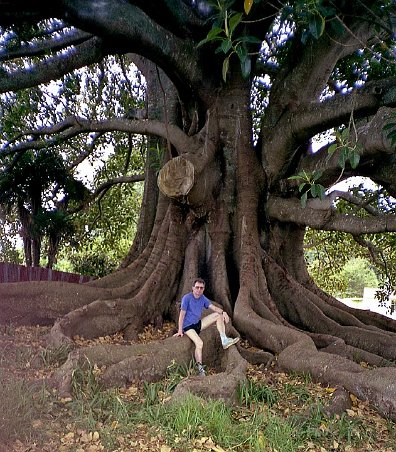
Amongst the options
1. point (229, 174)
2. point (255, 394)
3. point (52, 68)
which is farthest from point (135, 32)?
point (255, 394)

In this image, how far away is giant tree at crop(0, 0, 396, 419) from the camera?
495 centimetres

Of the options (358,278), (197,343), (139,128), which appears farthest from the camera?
(358,278)

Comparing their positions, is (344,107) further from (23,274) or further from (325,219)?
(23,274)

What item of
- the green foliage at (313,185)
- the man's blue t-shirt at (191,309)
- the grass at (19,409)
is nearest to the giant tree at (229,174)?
the man's blue t-shirt at (191,309)

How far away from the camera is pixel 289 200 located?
6375 millimetres

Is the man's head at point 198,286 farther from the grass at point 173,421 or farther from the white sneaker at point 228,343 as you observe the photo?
the grass at point 173,421

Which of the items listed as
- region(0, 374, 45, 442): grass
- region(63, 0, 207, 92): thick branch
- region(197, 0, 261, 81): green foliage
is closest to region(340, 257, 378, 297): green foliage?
region(63, 0, 207, 92): thick branch

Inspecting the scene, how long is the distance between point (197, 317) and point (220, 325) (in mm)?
245

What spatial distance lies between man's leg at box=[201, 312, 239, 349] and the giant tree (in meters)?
0.12

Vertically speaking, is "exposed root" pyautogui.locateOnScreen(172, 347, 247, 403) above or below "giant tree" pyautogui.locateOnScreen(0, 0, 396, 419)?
below

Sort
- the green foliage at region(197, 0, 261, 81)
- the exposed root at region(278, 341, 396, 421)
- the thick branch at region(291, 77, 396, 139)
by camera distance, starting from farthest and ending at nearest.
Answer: the thick branch at region(291, 77, 396, 139) → the exposed root at region(278, 341, 396, 421) → the green foliage at region(197, 0, 261, 81)

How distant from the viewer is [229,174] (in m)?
6.63

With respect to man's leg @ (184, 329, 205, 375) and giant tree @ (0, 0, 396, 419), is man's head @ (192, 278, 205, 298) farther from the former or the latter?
giant tree @ (0, 0, 396, 419)

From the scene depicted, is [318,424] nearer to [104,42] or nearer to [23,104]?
[104,42]
